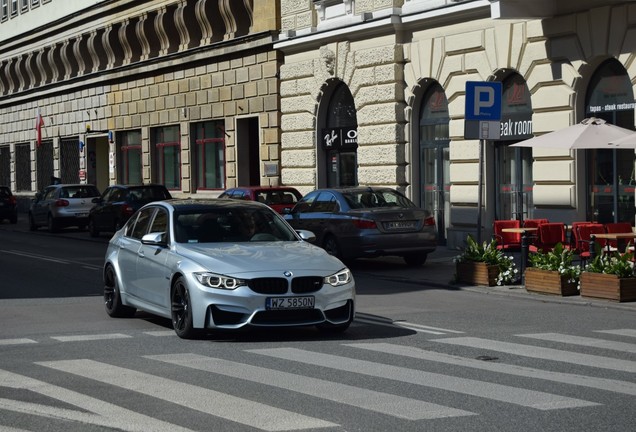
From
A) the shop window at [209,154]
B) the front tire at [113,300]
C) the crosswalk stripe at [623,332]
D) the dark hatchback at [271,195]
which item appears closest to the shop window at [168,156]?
the shop window at [209,154]

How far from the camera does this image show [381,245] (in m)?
23.2

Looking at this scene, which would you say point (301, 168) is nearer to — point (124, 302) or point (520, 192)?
point (520, 192)

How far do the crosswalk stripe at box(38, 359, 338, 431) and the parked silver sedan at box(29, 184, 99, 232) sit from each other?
1176 inches

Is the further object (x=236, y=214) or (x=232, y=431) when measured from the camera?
(x=236, y=214)

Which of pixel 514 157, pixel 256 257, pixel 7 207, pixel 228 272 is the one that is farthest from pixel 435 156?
pixel 7 207

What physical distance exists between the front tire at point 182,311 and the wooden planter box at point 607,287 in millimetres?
6180

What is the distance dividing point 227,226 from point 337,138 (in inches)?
746

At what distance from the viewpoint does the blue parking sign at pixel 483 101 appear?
2002 centimetres

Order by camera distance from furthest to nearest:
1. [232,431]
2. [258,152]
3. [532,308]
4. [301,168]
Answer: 1. [258,152]
2. [301,168]
3. [532,308]
4. [232,431]

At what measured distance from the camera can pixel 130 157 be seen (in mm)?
47906

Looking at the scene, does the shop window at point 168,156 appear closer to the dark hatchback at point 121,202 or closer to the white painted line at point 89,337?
the dark hatchback at point 121,202

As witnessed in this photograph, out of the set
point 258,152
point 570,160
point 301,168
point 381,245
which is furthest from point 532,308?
point 258,152

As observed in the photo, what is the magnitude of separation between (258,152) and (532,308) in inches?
886

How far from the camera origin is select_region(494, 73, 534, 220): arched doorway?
26094 millimetres
